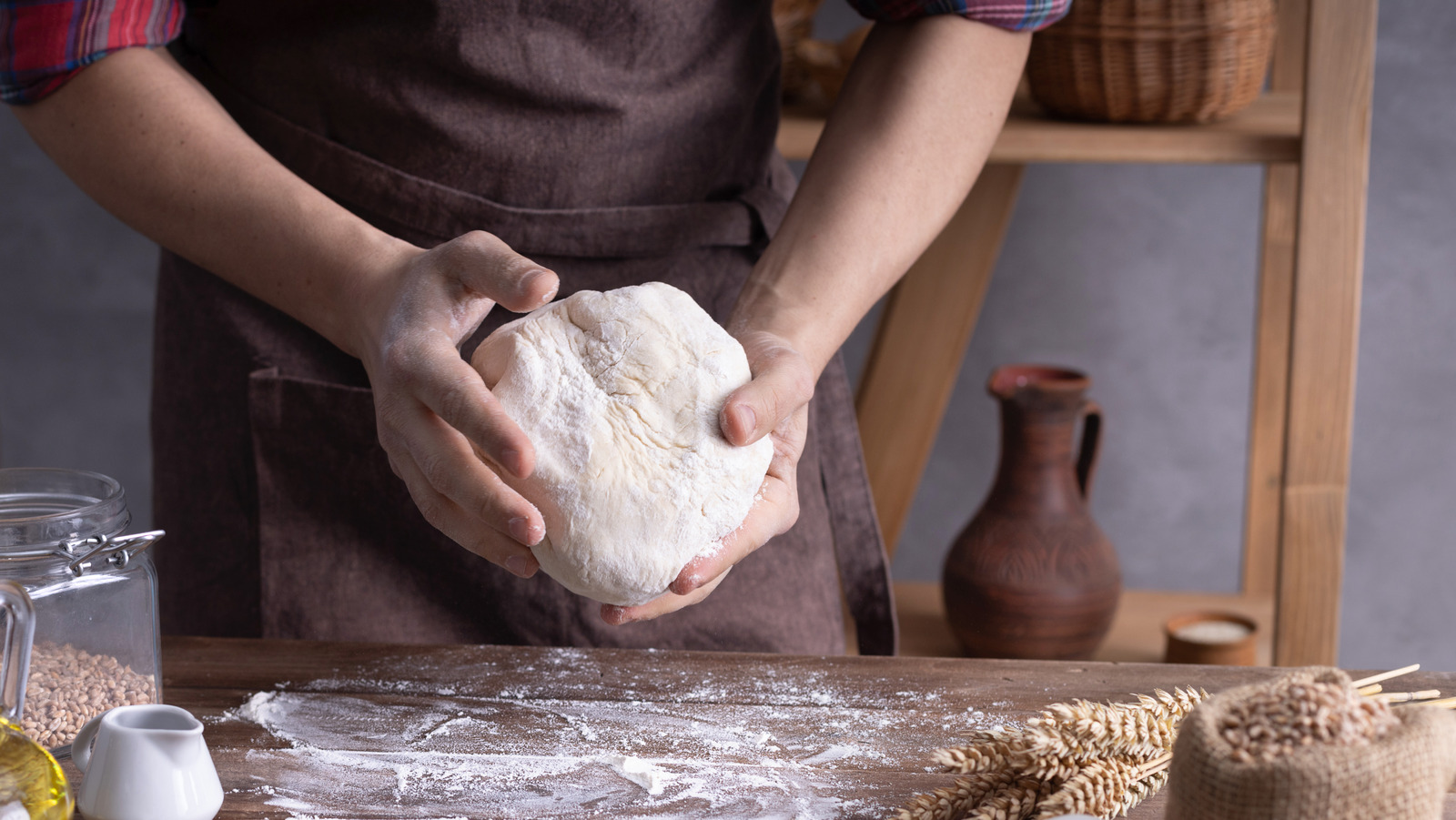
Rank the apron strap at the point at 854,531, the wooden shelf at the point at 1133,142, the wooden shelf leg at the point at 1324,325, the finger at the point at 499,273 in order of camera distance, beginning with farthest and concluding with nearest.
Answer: the wooden shelf at the point at 1133,142 < the wooden shelf leg at the point at 1324,325 < the apron strap at the point at 854,531 < the finger at the point at 499,273

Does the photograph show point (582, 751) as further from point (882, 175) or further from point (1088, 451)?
point (1088, 451)

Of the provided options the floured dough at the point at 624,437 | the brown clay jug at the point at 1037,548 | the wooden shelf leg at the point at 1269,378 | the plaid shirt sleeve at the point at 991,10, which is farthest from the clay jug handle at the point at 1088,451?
the floured dough at the point at 624,437

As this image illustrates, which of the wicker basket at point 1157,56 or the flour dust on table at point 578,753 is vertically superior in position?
the wicker basket at point 1157,56

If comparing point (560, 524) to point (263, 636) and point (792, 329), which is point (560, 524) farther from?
point (263, 636)

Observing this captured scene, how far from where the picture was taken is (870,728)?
890 mm

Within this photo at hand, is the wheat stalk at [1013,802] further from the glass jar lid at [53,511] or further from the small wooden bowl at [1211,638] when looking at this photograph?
the small wooden bowl at [1211,638]

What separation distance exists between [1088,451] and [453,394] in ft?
4.57

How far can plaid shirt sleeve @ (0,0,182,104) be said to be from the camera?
3.26ft

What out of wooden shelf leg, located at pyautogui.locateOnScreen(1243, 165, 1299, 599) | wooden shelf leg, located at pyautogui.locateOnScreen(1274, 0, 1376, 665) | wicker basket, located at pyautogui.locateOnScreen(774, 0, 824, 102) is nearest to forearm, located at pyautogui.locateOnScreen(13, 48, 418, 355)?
wicker basket, located at pyautogui.locateOnScreen(774, 0, 824, 102)

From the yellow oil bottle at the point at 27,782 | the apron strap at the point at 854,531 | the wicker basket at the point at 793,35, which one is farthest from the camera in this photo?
the wicker basket at the point at 793,35

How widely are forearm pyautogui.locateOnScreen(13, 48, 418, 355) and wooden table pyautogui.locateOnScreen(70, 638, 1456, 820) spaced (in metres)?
0.30

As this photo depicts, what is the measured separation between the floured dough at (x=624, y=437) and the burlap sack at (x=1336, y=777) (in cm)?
40

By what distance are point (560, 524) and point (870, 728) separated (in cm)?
30

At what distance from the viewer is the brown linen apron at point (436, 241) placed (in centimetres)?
110
